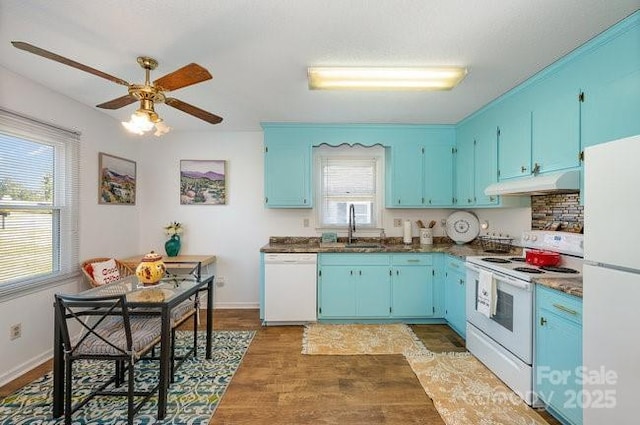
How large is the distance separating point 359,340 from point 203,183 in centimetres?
286

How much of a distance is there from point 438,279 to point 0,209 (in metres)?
4.15

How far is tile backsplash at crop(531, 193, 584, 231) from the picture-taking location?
226cm

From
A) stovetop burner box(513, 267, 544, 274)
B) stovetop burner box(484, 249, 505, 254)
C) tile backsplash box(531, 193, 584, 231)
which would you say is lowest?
stovetop burner box(513, 267, 544, 274)

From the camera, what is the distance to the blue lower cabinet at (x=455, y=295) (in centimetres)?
293

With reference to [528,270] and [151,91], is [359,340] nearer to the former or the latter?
[528,270]

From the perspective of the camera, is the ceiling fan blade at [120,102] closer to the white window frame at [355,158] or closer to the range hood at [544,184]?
the white window frame at [355,158]

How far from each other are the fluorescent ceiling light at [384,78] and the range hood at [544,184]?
3.25ft

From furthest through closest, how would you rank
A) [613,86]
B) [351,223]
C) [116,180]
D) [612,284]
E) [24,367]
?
[351,223], [116,180], [24,367], [613,86], [612,284]

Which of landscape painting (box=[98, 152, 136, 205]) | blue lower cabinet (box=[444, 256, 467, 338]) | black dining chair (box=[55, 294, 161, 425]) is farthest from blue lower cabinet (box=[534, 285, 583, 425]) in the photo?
landscape painting (box=[98, 152, 136, 205])

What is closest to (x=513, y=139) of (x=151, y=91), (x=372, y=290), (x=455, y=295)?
(x=455, y=295)

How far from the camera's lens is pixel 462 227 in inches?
145

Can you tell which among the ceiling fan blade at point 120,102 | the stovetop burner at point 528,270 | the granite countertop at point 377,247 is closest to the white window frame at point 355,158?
the granite countertop at point 377,247

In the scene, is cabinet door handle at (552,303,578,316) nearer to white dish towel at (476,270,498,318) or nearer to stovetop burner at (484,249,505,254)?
white dish towel at (476,270,498,318)

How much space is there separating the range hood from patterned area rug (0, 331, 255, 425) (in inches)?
111
